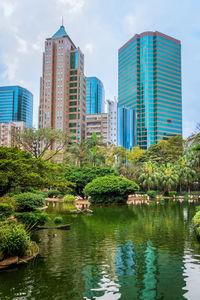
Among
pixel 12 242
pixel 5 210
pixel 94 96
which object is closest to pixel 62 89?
pixel 94 96

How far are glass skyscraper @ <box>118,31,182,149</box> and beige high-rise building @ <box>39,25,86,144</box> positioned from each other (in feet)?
100

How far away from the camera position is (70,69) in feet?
298

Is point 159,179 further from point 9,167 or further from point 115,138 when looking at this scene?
point 115,138

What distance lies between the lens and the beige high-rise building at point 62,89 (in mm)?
88062

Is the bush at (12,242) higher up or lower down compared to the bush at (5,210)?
lower down

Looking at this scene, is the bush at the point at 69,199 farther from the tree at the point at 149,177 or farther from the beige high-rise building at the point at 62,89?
the beige high-rise building at the point at 62,89

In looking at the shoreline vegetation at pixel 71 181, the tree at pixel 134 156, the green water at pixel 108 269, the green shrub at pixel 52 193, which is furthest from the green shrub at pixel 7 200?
the tree at pixel 134 156

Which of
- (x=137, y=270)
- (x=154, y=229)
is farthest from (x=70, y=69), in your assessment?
(x=137, y=270)

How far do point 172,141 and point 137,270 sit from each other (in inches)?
2255

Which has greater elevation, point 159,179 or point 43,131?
point 43,131

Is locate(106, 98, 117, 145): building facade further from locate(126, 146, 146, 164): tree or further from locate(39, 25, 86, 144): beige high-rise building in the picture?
locate(126, 146, 146, 164): tree

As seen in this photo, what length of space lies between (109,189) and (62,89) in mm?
62909

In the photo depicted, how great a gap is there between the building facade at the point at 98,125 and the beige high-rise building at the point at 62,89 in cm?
1736

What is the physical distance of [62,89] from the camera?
289 feet
